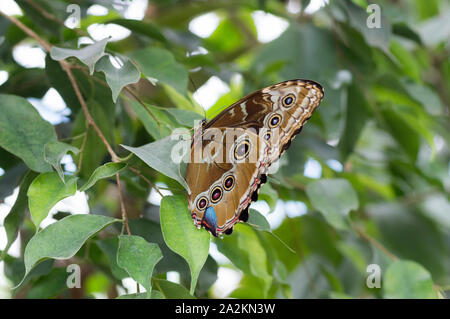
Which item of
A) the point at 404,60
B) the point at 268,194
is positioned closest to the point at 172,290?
the point at 268,194

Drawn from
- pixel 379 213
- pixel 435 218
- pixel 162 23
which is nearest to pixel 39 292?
pixel 162 23

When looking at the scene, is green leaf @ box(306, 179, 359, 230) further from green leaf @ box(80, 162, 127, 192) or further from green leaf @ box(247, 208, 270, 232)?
green leaf @ box(80, 162, 127, 192)

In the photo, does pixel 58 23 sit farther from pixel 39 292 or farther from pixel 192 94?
pixel 39 292

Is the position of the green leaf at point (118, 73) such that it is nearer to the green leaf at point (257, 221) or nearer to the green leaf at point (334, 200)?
the green leaf at point (257, 221)

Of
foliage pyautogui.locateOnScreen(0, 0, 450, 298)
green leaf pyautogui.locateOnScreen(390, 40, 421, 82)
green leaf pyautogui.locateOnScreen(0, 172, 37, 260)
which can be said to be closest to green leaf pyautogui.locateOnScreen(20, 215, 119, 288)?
foliage pyautogui.locateOnScreen(0, 0, 450, 298)

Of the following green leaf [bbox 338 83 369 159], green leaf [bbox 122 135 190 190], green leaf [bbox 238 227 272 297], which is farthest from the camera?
green leaf [bbox 338 83 369 159]

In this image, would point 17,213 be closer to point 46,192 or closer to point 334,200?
point 46,192
